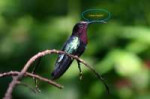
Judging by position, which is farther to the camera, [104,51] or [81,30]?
[104,51]

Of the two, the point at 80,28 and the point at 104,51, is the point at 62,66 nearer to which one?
the point at 80,28

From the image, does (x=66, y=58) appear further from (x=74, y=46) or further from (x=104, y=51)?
(x=104, y=51)

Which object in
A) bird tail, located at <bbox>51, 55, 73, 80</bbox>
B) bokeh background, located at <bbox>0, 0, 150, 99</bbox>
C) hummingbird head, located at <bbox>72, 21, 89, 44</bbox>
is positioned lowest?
bokeh background, located at <bbox>0, 0, 150, 99</bbox>

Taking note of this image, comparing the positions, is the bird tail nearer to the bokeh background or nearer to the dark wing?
the dark wing

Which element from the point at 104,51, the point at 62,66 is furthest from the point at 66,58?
the point at 104,51

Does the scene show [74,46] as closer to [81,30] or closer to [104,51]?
[81,30]

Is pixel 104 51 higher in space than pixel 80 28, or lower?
lower

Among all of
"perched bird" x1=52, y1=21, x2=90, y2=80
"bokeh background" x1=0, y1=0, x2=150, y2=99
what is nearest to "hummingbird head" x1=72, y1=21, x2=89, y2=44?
"perched bird" x1=52, y1=21, x2=90, y2=80

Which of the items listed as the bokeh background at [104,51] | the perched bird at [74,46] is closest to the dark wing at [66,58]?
the perched bird at [74,46]

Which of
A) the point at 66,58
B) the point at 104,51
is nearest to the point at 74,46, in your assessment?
the point at 66,58
